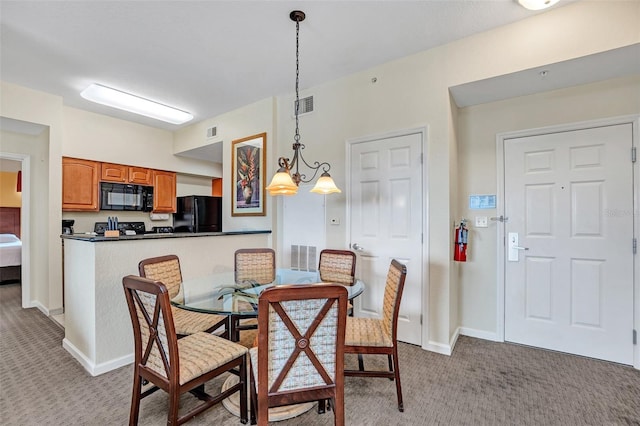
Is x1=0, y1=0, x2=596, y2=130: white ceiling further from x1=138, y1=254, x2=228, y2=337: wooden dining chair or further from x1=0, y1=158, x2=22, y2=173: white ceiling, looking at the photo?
x1=0, y1=158, x2=22, y2=173: white ceiling

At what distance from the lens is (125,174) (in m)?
4.90

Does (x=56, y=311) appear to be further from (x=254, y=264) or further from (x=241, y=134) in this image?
(x=241, y=134)

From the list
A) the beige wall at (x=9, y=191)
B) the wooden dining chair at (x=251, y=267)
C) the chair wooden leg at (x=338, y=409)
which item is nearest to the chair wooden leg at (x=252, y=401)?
the chair wooden leg at (x=338, y=409)

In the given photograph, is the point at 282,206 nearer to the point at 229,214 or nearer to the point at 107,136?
the point at 229,214

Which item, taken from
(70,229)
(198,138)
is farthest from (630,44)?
(70,229)

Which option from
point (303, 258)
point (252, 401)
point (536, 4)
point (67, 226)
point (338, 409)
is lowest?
point (252, 401)

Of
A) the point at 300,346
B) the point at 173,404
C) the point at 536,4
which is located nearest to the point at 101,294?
the point at 173,404

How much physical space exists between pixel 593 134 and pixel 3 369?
537 centimetres

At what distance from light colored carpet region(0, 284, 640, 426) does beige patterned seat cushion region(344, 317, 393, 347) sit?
432mm

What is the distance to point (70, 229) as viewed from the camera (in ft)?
14.7

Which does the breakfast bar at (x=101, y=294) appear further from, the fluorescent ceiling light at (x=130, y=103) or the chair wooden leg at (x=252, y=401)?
the fluorescent ceiling light at (x=130, y=103)

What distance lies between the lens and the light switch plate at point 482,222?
124 inches

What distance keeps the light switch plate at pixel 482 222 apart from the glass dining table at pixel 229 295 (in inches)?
60.7

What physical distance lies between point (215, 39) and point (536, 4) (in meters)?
2.56
